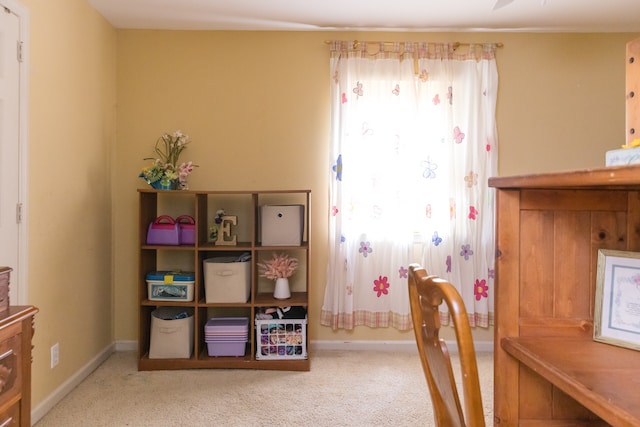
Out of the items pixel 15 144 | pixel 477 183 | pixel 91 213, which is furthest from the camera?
pixel 477 183

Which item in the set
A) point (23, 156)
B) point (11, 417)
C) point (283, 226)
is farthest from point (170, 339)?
A: point (11, 417)

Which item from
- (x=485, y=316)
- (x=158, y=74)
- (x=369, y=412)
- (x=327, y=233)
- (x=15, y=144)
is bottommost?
(x=369, y=412)

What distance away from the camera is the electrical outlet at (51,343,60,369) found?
2389 millimetres

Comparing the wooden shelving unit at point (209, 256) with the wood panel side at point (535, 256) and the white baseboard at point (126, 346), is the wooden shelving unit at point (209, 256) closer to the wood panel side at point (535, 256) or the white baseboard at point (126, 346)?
the white baseboard at point (126, 346)

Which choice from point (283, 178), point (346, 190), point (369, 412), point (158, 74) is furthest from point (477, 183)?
point (158, 74)

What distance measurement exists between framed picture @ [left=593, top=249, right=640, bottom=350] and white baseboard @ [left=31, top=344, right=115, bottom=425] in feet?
8.29

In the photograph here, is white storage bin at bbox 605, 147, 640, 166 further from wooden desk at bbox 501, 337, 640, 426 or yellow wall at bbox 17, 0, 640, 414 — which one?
yellow wall at bbox 17, 0, 640, 414

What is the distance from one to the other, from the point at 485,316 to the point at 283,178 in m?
1.82

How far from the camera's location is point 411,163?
316 cm

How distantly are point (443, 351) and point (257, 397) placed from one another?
1925 mm

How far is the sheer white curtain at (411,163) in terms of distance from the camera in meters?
3.16

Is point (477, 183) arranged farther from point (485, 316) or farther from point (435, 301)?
point (435, 301)

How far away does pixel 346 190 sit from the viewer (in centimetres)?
317

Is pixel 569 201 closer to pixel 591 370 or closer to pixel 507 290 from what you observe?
pixel 507 290
